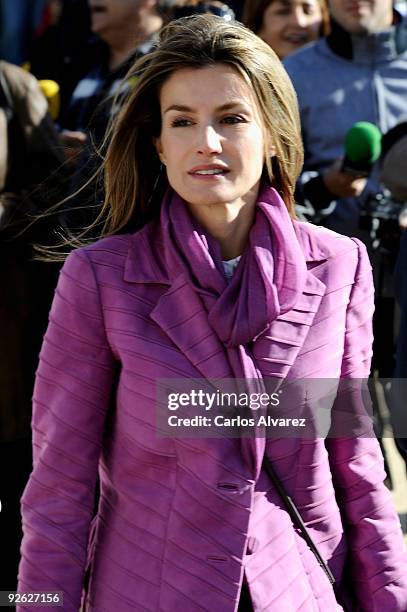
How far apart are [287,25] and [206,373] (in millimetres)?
3514

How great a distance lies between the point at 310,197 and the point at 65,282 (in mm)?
2294

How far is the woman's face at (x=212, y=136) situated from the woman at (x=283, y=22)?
3.07 m

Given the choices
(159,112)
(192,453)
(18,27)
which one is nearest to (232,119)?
(159,112)

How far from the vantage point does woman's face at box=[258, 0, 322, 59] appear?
18.6ft

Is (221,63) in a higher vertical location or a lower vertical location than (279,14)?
higher

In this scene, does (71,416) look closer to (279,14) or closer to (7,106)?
(7,106)

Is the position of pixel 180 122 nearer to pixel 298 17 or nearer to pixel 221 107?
pixel 221 107

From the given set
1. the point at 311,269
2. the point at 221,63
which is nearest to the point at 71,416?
the point at 311,269

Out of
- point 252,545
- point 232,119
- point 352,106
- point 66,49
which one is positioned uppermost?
point 232,119

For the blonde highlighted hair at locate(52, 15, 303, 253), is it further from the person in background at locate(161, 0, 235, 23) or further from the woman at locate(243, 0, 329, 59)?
the woman at locate(243, 0, 329, 59)

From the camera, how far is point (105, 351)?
101 inches

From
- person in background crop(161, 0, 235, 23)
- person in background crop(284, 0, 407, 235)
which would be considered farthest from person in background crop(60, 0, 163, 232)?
person in background crop(284, 0, 407, 235)

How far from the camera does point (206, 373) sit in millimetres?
2494

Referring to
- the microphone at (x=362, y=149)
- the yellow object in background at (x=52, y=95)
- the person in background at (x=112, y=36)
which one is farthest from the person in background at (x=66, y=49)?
the microphone at (x=362, y=149)
